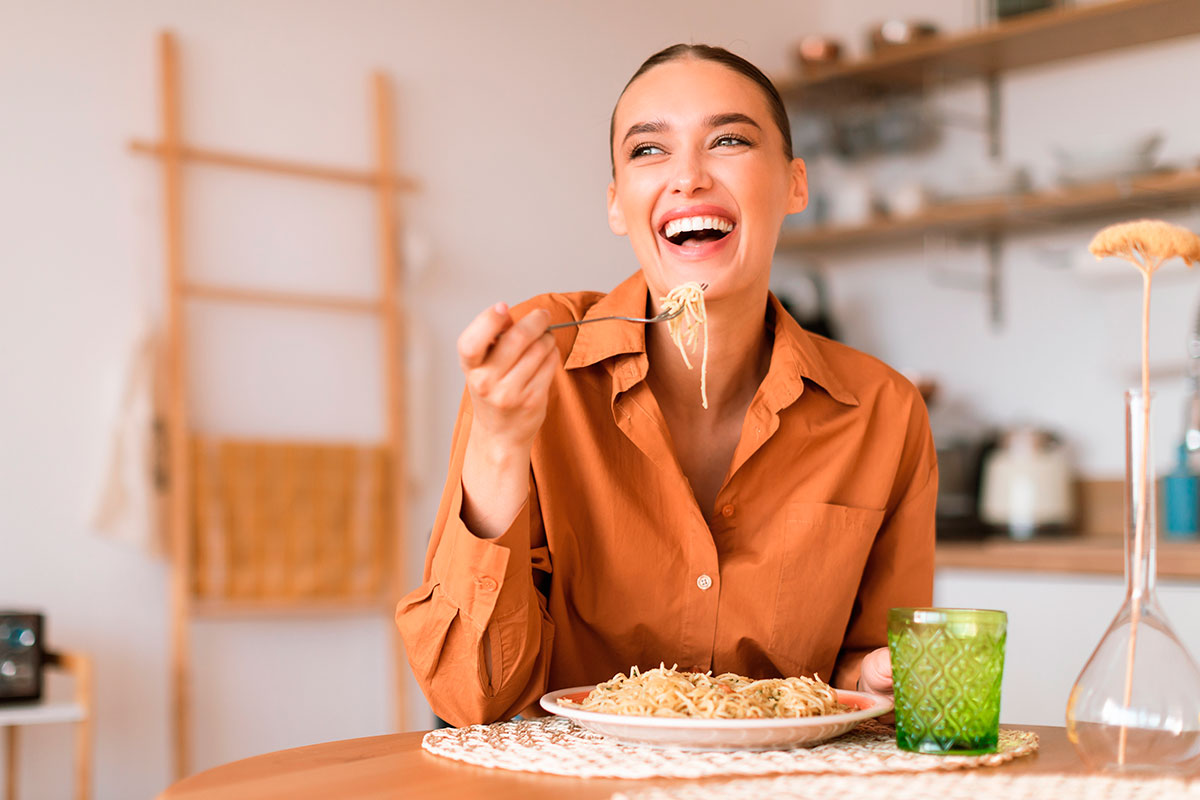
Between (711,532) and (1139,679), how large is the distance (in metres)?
0.58

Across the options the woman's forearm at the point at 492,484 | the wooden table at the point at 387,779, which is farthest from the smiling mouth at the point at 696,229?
the wooden table at the point at 387,779

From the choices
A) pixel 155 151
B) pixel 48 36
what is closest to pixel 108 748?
pixel 155 151

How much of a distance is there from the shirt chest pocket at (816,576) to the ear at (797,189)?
0.43 m

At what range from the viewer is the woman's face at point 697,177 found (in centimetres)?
144

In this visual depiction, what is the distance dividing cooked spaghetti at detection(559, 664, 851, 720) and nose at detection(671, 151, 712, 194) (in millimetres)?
587

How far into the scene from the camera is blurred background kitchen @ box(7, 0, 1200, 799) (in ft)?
9.96

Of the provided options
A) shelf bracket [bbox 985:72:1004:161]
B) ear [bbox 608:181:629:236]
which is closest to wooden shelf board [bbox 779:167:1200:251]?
shelf bracket [bbox 985:72:1004:161]

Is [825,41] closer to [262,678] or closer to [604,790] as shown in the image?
[262,678]

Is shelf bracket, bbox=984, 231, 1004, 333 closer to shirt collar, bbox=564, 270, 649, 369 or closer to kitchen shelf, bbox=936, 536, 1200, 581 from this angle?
kitchen shelf, bbox=936, 536, 1200, 581

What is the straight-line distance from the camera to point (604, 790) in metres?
0.88

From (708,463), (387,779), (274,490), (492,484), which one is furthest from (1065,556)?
(387,779)

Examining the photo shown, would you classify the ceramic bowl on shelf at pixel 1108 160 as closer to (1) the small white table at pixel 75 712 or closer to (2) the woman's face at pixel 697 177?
(2) the woman's face at pixel 697 177

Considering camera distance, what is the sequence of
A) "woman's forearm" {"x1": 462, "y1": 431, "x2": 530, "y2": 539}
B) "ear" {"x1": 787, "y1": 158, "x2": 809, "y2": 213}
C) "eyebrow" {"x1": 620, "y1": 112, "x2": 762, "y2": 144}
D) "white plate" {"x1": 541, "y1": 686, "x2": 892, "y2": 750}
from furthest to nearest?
"ear" {"x1": 787, "y1": 158, "x2": 809, "y2": 213}, "eyebrow" {"x1": 620, "y1": 112, "x2": 762, "y2": 144}, "woman's forearm" {"x1": 462, "y1": 431, "x2": 530, "y2": 539}, "white plate" {"x1": 541, "y1": 686, "x2": 892, "y2": 750}

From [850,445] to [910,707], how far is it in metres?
0.51
